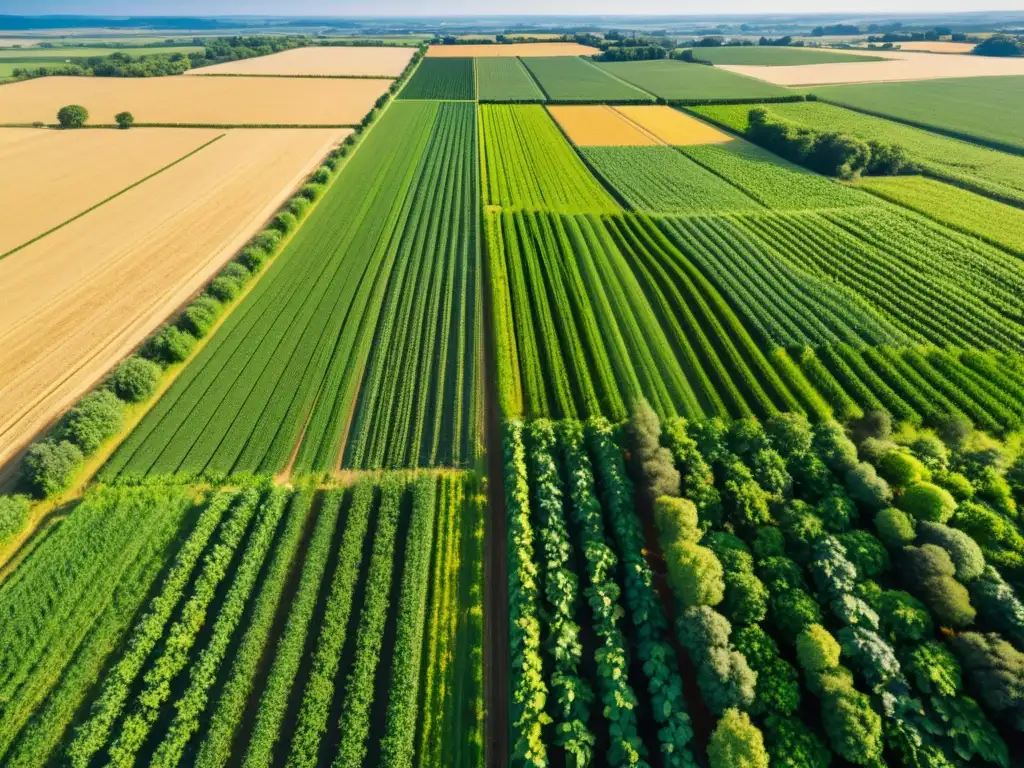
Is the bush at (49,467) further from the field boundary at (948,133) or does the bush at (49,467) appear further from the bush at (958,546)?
the field boundary at (948,133)

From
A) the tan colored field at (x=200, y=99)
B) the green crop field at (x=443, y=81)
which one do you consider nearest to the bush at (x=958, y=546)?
the tan colored field at (x=200, y=99)

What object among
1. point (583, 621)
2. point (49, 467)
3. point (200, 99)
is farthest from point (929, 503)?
point (200, 99)

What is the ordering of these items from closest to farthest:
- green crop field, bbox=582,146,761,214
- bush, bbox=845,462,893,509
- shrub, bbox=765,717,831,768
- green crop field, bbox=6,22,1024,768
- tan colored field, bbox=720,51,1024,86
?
shrub, bbox=765,717,831,768
green crop field, bbox=6,22,1024,768
bush, bbox=845,462,893,509
green crop field, bbox=582,146,761,214
tan colored field, bbox=720,51,1024,86

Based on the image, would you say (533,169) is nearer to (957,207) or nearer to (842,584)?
(957,207)

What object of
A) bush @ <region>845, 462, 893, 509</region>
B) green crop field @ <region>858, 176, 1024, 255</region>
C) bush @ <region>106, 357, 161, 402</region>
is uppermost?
green crop field @ <region>858, 176, 1024, 255</region>

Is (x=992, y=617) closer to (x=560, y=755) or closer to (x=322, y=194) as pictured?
(x=560, y=755)

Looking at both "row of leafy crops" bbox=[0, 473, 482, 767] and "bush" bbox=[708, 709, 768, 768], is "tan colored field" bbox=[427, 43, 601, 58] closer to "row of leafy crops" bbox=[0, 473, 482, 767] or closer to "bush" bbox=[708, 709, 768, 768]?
"row of leafy crops" bbox=[0, 473, 482, 767]

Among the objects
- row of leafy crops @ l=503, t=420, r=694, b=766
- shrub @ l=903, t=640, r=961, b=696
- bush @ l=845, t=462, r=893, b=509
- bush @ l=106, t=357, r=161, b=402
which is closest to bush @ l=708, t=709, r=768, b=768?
row of leafy crops @ l=503, t=420, r=694, b=766
